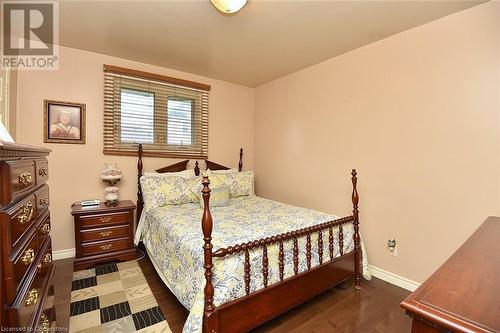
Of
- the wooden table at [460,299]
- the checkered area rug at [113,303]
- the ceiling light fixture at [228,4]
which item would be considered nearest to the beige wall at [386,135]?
the checkered area rug at [113,303]

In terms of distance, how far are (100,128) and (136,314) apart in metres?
2.17

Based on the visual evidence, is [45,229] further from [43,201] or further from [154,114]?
[154,114]

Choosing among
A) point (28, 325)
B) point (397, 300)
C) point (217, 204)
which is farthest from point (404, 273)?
point (28, 325)

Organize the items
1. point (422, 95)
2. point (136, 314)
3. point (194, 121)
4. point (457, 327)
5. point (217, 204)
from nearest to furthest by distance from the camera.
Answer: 1. point (457, 327)
2. point (136, 314)
3. point (422, 95)
4. point (217, 204)
5. point (194, 121)

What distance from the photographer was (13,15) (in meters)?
2.07

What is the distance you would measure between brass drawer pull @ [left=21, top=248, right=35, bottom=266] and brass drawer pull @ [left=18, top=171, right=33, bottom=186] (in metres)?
0.28

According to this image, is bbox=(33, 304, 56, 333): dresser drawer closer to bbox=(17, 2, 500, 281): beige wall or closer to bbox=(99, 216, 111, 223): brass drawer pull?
bbox=(99, 216, 111, 223): brass drawer pull

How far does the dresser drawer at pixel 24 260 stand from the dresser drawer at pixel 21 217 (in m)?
0.06

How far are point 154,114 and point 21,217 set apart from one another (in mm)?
2570

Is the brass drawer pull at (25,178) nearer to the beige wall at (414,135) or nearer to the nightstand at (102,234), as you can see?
the nightstand at (102,234)

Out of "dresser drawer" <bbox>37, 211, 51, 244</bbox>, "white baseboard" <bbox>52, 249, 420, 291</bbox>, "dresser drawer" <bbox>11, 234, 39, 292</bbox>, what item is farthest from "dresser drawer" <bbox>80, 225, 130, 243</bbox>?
"dresser drawer" <bbox>11, 234, 39, 292</bbox>

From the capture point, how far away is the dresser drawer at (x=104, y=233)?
2.56 metres

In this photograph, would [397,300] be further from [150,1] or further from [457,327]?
[150,1]

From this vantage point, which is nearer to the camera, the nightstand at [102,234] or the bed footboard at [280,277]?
the bed footboard at [280,277]
